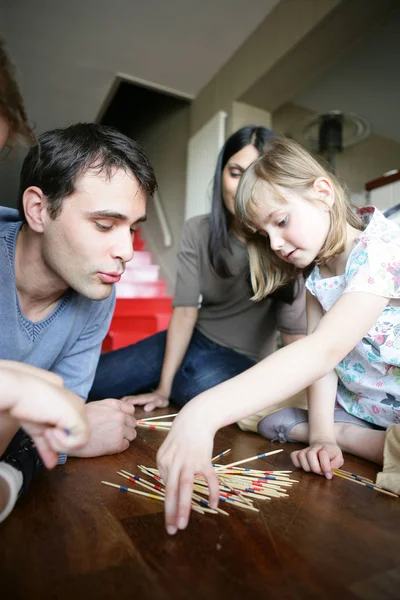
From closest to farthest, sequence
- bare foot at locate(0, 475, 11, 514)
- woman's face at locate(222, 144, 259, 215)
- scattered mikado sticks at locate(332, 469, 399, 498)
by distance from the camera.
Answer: bare foot at locate(0, 475, 11, 514) → scattered mikado sticks at locate(332, 469, 399, 498) → woman's face at locate(222, 144, 259, 215)

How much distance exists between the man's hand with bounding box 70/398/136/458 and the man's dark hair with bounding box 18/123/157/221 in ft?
1.56

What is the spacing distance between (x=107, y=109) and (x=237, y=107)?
1.04 m

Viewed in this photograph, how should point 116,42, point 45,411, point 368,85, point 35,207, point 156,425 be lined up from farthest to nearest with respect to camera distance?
point 368,85 < point 116,42 < point 156,425 < point 35,207 < point 45,411

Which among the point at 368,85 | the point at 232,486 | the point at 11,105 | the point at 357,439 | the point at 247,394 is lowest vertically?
the point at 232,486

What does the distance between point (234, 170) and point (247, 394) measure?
111cm

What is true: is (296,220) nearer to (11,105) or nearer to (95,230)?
(95,230)

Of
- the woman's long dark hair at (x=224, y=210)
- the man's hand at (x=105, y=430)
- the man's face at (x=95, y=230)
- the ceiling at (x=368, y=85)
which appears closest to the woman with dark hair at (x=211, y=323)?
the woman's long dark hair at (x=224, y=210)

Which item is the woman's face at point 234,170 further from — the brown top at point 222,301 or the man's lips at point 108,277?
the man's lips at point 108,277

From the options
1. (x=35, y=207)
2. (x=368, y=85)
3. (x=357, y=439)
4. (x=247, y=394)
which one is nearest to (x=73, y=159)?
(x=35, y=207)

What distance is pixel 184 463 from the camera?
569 mm

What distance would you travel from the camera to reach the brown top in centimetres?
175

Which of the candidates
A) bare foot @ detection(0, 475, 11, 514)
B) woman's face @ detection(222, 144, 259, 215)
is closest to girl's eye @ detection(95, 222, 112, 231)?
bare foot @ detection(0, 475, 11, 514)

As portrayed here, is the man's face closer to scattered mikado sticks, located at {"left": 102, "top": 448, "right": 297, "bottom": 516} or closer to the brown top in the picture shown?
scattered mikado sticks, located at {"left": 102, "top": 448, "right": 297, "bottom": 516}

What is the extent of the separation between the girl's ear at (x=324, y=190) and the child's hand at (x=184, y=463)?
682mm
